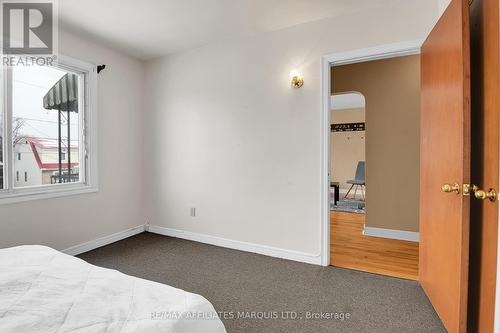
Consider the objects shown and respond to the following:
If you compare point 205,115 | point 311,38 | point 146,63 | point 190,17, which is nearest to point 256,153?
point 205,115

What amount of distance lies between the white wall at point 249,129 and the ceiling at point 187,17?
0.14 metres

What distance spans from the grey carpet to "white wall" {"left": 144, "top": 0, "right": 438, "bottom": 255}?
1.25 ft

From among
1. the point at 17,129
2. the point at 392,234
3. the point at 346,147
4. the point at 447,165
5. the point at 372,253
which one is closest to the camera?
the point at 447,165

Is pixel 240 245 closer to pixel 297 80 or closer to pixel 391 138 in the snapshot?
pixel 297 80

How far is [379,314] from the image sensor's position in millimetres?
1895

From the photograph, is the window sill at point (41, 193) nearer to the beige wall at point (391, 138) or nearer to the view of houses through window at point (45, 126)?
the view of houses through window at point (45, 126)

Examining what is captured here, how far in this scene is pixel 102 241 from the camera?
3.32 metres

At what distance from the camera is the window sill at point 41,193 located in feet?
8.17

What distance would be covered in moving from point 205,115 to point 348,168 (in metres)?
5.86

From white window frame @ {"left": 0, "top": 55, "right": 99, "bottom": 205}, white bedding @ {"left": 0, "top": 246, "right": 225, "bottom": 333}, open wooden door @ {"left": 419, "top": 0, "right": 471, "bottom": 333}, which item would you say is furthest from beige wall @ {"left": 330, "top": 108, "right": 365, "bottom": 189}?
white bedding @ {"left": 0, "top": 246, "right": 225, "bottom": 333}

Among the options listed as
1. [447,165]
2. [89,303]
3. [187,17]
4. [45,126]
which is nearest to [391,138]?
[447,165]

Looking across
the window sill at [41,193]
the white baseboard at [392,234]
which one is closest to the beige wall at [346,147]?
the white baseboard at [392,234]

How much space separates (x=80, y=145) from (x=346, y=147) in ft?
22.8

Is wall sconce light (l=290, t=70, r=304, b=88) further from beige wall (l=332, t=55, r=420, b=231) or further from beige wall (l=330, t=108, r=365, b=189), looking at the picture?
beige wall (l=330, t=108, r=365, b=189)
